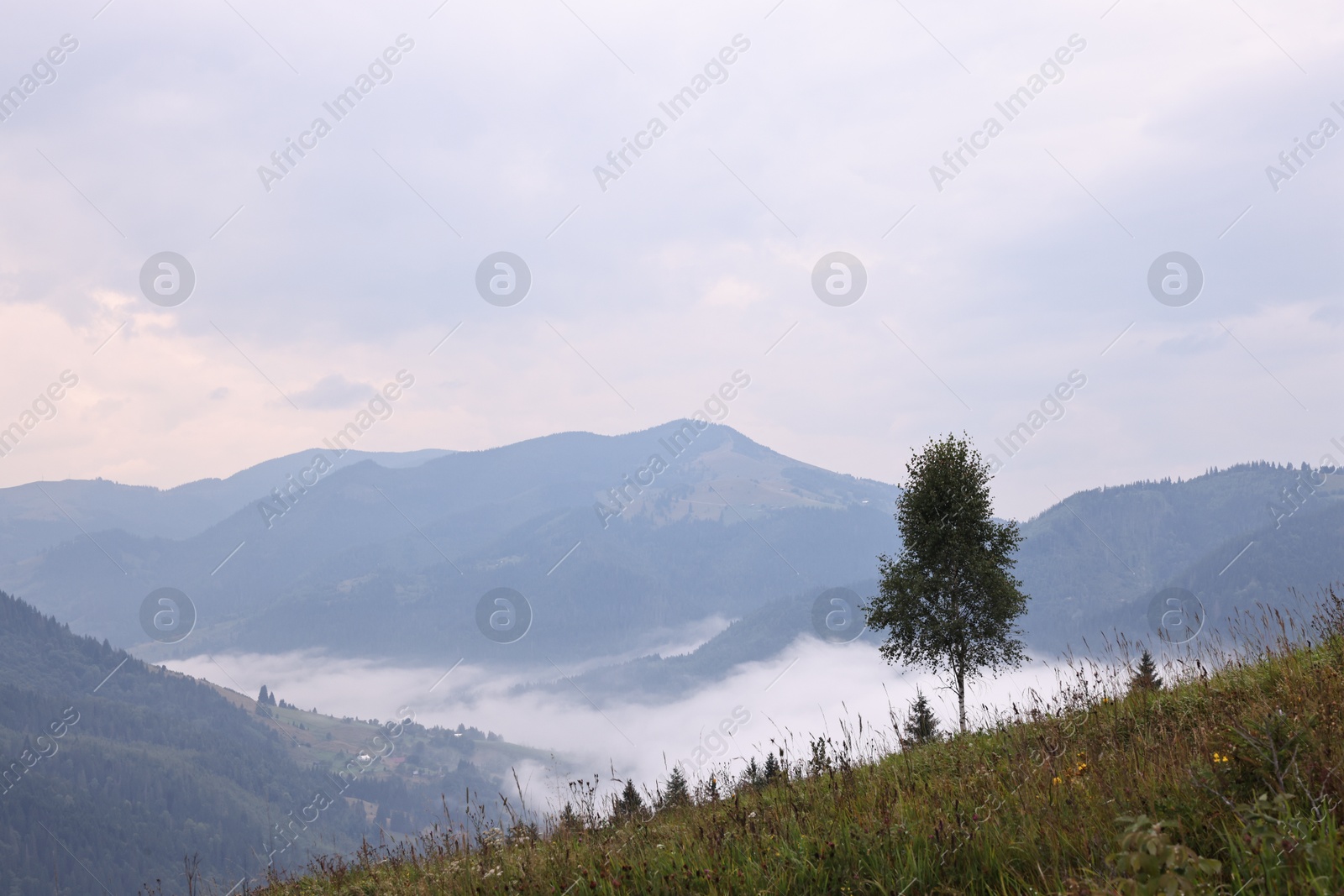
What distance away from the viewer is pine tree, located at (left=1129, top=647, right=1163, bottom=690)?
10.7m

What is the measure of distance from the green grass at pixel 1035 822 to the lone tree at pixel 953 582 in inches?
921

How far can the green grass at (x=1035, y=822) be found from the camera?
15.2ft

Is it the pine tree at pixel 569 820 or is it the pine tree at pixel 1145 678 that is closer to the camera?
the pine tree at pixel 569 820

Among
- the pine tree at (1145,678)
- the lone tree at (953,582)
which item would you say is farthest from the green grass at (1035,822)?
the lone tree at (953,582)

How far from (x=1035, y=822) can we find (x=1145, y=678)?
6.66m

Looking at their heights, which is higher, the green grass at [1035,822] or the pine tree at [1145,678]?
the pine tree at [1145,678]

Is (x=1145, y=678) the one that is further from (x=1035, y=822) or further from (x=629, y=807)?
(x=629, y=807)

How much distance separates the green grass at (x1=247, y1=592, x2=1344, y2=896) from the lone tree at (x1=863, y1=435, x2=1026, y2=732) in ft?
76.7

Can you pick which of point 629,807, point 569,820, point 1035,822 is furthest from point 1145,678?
point 569,820

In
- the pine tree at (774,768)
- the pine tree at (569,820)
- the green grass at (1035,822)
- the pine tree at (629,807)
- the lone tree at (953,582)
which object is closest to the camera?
the green grass at (1035,822)

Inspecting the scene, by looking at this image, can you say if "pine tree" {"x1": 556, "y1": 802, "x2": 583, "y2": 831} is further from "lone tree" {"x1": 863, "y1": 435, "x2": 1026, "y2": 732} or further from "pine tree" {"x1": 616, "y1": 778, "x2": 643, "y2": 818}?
"lone tree" {"x1": 863, "y1": 435, "x2": 1026, "y2": 732}

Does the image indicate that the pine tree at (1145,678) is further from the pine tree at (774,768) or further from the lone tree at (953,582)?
the lone tree at (953,582)

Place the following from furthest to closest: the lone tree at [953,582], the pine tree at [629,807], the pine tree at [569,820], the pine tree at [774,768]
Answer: the lone tree at [953,582] → the pine tree at [629,807] → the pine tree at [774,768] → the pine tree at [569,820]

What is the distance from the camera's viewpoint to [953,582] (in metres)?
33.2
